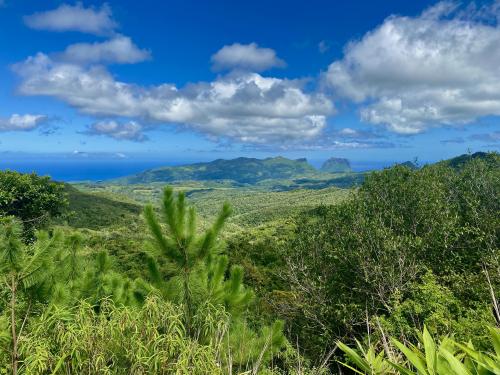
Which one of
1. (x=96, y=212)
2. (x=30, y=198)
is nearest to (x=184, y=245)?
(x=30, y=198)

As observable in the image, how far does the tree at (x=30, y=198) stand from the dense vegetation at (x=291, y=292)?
2.99ft

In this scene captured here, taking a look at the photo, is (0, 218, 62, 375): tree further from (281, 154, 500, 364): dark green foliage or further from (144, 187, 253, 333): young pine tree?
(281, 154, 500, 364): dark green foliage

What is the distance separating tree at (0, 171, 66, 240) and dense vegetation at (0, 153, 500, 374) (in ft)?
2.99

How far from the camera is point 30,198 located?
4031 cm

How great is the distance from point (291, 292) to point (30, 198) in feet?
107

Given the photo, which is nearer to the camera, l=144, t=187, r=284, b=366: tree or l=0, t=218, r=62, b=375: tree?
l=0, t=218, r=62, b=375: tree

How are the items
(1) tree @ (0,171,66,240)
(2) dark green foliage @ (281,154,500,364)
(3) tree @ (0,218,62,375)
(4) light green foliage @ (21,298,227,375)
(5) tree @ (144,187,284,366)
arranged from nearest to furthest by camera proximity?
1. (4) light green foliage @ (21,298,227,375)
2. (3) tree @ (0,218,62,375)
3. (5) tree @ (144,187,284,366)
4. (2) dark green foliage @ (281,154,500,364)
5. (1) tree @ (0,171,66,240)

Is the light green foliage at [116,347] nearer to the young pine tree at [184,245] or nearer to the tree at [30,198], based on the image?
the young pine tree at [184,245]

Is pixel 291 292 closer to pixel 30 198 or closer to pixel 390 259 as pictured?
pixel 390 259

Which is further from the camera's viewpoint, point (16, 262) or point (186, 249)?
point (186, 249)

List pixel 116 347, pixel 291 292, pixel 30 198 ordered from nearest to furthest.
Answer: pixel 116 347 → pixel 291 292 → pixel 30 198

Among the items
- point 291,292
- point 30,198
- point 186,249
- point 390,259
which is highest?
point 186,249

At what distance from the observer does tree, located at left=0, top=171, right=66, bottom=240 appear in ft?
128

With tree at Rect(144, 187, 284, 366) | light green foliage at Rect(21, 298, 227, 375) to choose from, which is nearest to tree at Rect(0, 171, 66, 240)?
tree at Rect(144, 187, 284, 366)
